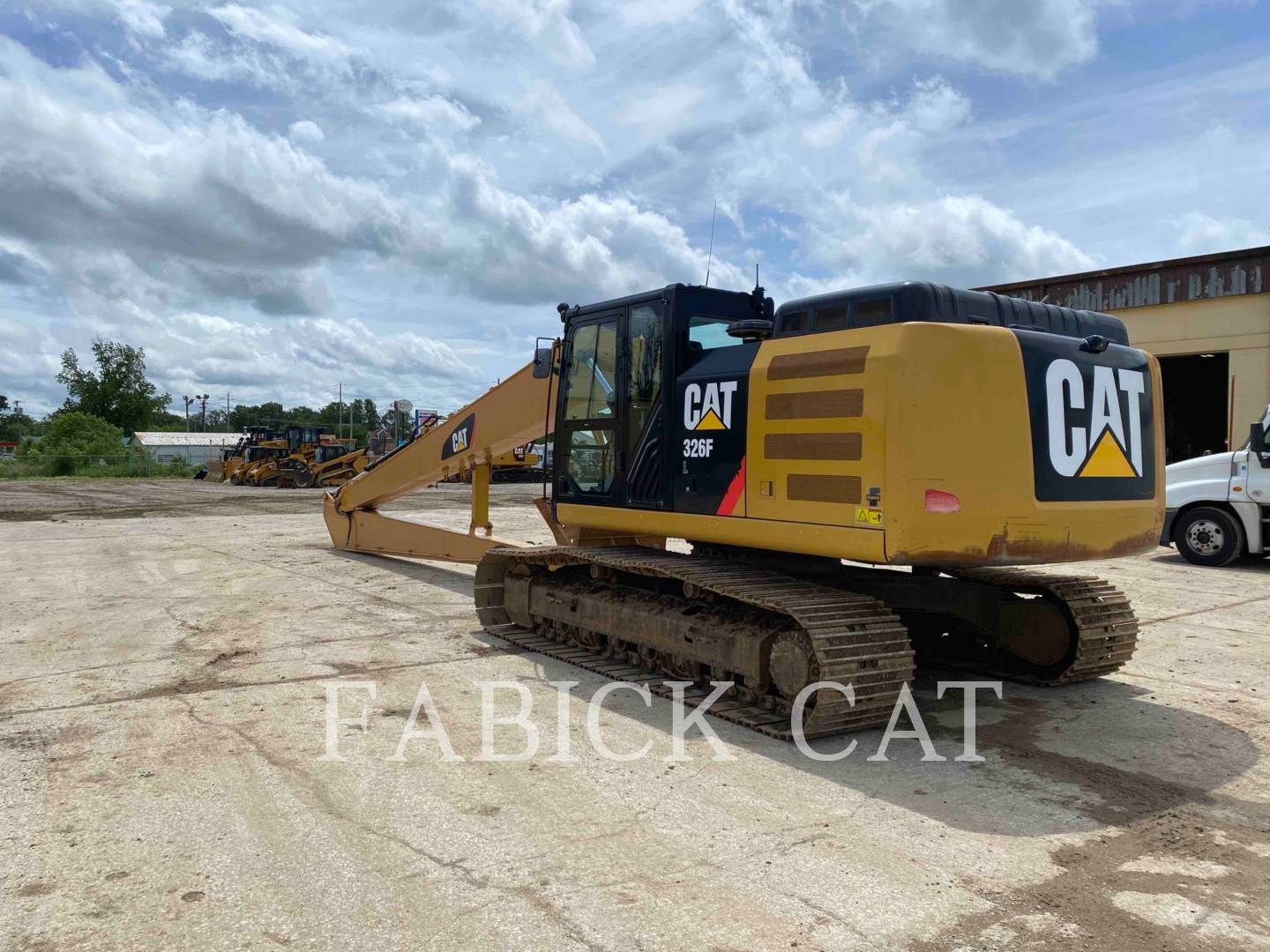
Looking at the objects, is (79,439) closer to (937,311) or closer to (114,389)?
(114,389)

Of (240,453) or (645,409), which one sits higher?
(240,453)

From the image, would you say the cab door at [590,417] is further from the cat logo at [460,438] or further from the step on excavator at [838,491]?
the cat logo at [460,438]

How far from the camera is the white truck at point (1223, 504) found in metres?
13.6

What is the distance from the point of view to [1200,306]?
22641 millimetres

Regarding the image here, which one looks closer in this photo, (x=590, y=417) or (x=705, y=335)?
(x=705, y=335)

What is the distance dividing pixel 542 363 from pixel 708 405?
2.40 m

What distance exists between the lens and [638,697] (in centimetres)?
662

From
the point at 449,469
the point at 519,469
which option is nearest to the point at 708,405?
the point at 449,469

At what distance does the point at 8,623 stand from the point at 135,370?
8792 centimetres

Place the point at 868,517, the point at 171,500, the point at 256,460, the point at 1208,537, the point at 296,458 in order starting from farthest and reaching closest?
the point at 256,460 < the point at 296,458 < the point at 171,500 < the point at 1208,537 < the point at 868,517

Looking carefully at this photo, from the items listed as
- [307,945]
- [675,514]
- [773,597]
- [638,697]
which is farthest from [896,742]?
[307,945]

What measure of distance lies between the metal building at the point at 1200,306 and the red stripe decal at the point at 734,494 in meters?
16.6

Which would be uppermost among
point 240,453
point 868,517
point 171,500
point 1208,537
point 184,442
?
point 184,442

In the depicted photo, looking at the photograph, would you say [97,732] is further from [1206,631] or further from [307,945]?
[1206,631]
